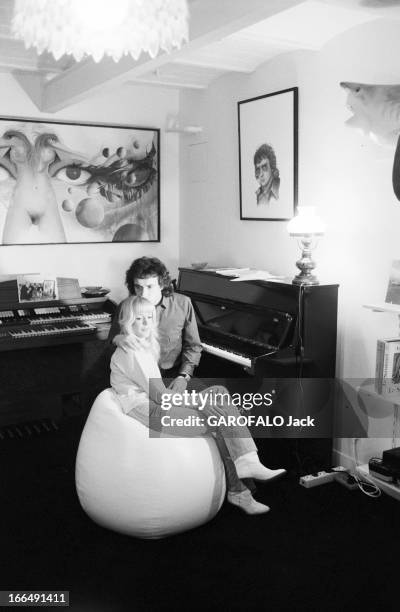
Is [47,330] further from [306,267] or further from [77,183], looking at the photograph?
[306,267]

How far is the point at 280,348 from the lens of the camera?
11.9ft

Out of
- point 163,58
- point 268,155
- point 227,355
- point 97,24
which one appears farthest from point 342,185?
point 97,24

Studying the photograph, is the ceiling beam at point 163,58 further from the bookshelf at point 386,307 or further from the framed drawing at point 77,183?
the bookshelf at point 386,307

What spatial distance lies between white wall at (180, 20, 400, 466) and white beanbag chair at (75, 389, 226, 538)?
4.19 feet

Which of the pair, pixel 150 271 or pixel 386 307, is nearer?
pixel 386 307

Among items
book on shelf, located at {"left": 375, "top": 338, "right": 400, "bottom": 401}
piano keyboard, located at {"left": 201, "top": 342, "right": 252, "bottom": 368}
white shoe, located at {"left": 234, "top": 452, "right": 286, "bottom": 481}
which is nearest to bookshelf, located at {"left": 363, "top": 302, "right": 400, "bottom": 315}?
book on shelf, located at {"left": 375, "top": 338, "right": 400, "bottom": 401}

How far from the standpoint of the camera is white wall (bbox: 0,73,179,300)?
4.70m

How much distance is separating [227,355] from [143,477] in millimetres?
1169

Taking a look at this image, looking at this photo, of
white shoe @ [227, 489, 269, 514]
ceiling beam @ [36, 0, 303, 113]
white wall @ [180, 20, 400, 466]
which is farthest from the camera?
white wall @ [180, 20, 400, 466]

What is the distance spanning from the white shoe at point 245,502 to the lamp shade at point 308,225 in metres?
1.44

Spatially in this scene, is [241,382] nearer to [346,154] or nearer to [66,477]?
[66,477]

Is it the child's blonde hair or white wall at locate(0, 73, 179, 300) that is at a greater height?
white wall at locate(0, 73, 179, 300)

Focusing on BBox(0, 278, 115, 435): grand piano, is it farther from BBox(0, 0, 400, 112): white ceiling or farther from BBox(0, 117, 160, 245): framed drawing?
BBox(0, 0, 400, 112): white ceiling

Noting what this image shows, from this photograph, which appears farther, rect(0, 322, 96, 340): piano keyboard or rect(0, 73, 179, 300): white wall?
rect(0, 73, 179, 300): white wall
